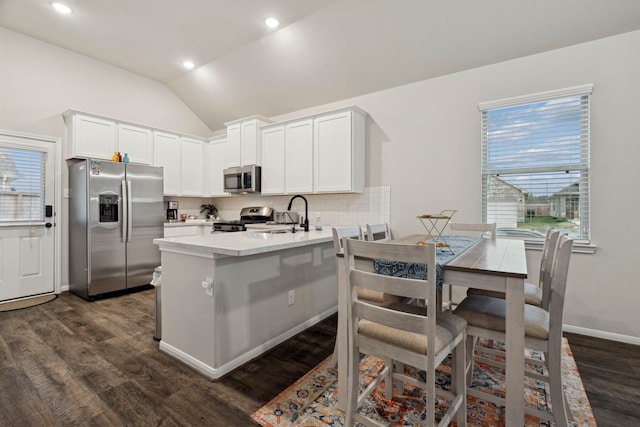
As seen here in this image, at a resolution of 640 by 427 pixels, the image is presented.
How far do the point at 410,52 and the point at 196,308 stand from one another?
10.7ft

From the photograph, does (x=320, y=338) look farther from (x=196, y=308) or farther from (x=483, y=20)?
(x=483, y=20)

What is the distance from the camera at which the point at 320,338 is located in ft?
8.71

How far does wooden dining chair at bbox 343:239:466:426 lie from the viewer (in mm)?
1221

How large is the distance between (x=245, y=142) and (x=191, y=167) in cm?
128

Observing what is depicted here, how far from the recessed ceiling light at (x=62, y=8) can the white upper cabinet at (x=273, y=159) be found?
8.19 feet

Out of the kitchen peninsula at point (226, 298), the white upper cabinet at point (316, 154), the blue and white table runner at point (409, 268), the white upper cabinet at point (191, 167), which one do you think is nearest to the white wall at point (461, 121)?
the white upper cabinet at point (316, 154)

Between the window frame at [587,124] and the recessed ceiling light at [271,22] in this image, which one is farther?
the recessed ceiling light at [271,22]

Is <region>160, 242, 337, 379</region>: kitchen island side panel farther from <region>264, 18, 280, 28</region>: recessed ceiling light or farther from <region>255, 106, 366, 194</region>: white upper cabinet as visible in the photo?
<region>264, 18, 280, 28</region>: recessed ceiling light

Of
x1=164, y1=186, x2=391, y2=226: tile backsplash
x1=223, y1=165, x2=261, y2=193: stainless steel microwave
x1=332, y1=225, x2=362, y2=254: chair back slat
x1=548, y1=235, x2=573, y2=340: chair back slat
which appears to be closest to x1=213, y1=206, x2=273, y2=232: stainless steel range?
x1=164, y1=186, x2=391, y2=226: tile backsplash

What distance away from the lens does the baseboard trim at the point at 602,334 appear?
102 inches

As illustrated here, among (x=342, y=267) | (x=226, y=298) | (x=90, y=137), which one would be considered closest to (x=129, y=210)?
(x=90, y=137)

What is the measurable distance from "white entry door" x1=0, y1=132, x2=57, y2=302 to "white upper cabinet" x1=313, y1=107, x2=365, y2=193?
3532 mm

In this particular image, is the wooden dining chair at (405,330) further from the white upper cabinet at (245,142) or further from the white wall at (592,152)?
the white upper cabinet at (245,142)

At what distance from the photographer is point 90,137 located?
13.2 feet
